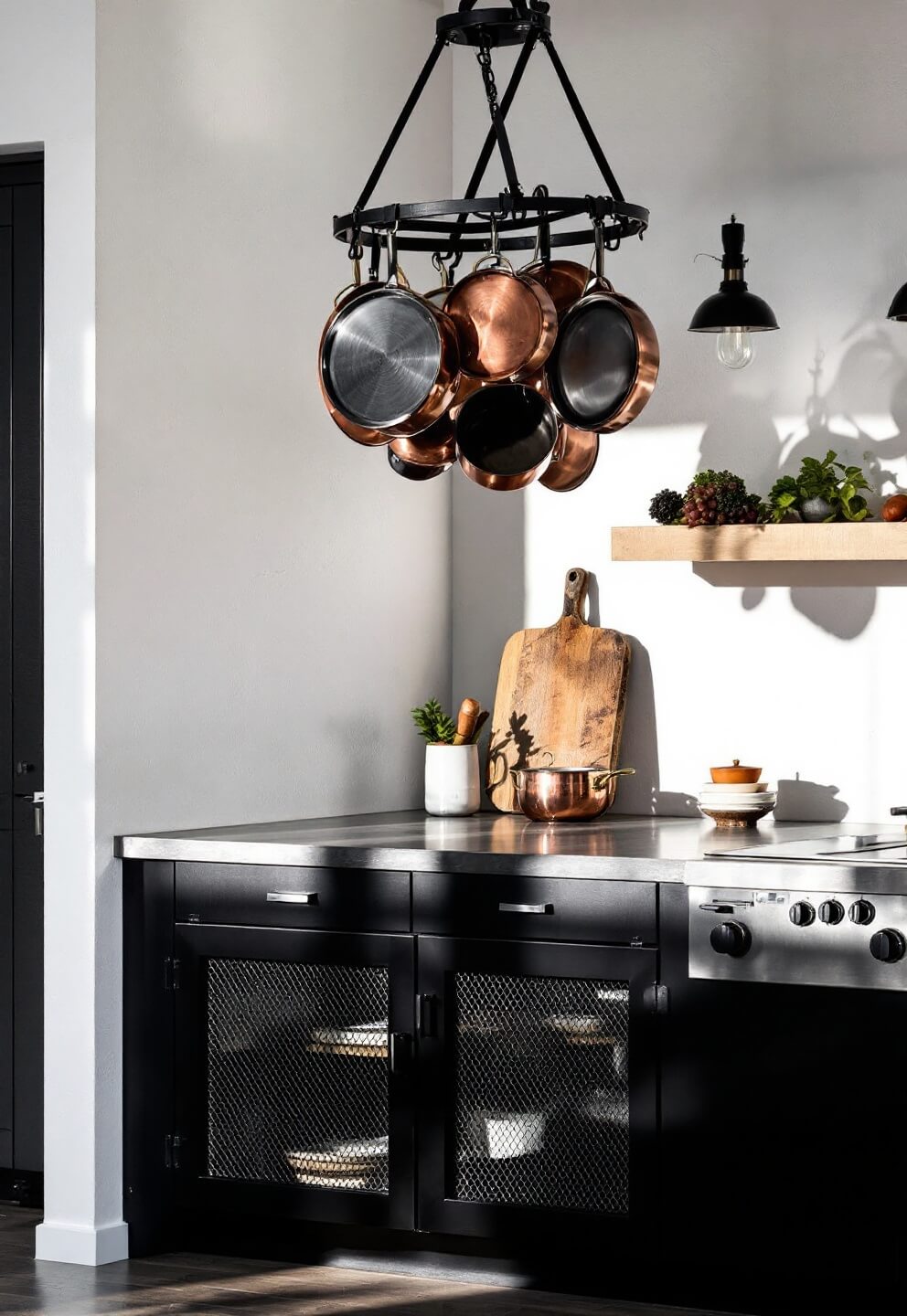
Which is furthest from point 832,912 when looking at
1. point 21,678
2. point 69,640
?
point 21,678

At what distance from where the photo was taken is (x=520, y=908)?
3916 mm

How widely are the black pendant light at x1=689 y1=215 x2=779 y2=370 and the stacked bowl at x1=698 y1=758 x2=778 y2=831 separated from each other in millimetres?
997

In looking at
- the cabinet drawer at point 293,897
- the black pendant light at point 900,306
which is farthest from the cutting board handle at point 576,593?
the cabinet drawer at point 293,897

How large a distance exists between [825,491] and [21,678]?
1.99 metres

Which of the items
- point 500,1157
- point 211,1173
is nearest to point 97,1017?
point 211,1173

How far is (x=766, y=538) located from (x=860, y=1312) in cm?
185

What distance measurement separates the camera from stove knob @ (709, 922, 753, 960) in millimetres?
3680

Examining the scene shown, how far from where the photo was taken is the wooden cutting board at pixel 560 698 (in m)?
4.98

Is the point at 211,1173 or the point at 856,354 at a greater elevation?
the point at 856,354

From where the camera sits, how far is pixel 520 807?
15.9 ft

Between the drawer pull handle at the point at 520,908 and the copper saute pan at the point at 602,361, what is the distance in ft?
3.69

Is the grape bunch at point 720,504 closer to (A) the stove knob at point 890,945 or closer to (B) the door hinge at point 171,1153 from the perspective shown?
(A) the stove knob at point 890,945

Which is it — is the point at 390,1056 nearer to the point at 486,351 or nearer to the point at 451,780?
the point at 451,780

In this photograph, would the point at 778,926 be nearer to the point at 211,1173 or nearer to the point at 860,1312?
the point at 860,1312
